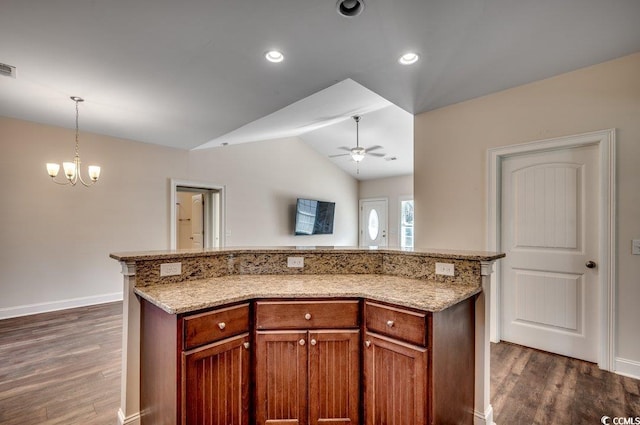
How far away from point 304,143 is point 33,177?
4779 mm

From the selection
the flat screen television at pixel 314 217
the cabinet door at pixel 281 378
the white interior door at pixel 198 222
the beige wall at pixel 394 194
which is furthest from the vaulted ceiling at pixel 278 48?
the beige wall at pixel 394 194

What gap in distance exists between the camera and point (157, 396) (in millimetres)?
1614

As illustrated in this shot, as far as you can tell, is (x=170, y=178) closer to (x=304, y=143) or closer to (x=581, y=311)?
(x=304, y=143)

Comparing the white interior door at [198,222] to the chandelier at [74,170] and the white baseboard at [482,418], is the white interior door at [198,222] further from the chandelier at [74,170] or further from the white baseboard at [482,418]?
the white baseboard at [482,418]

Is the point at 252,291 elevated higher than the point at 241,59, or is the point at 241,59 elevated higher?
the point at 241,59

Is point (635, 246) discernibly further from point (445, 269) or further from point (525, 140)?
point (445, 269)

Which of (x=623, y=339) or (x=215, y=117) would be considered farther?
(x=215, y=117)

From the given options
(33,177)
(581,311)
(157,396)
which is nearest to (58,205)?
(33,177)

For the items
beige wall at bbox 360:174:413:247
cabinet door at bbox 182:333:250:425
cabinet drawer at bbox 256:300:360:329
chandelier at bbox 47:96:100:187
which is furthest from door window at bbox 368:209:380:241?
cabinet door at bbox 182:333:250:425

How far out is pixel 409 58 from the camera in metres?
2.43

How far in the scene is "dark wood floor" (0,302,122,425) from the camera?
2012mm

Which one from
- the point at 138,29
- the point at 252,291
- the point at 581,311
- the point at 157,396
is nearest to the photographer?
the point at 157,396

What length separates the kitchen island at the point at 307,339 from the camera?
1489 mm

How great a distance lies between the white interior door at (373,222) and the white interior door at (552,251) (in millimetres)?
5047
